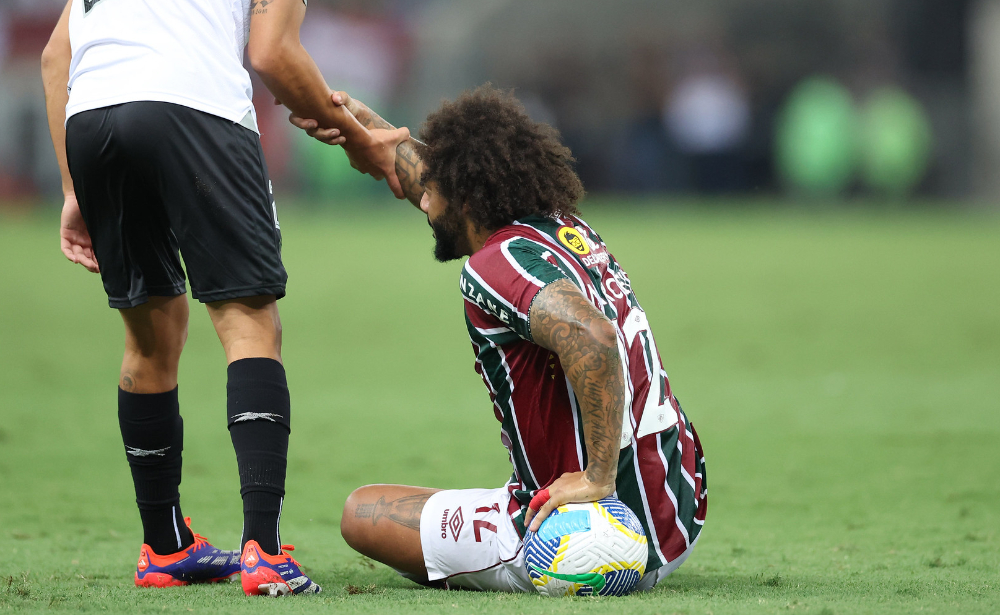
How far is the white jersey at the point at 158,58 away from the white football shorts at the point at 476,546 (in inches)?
47.0

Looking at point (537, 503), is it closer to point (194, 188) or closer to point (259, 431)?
point (259, 431)

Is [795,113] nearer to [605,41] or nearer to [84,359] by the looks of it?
[605,41]

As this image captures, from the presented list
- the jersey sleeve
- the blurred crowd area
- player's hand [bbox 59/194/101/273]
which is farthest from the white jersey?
the blurred crowd area

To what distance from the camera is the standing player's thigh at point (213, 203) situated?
300cm

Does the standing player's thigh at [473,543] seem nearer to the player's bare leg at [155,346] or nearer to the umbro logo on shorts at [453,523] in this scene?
the umbro logo on shorts at [453,523]

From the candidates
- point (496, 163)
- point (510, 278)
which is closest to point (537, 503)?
point (510, 278)

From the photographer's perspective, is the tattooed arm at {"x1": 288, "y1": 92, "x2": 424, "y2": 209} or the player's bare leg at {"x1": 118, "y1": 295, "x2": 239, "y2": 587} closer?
the player's bare leg at {"x1": 118, "y1": 295, "x2": 239, "y2": 587}

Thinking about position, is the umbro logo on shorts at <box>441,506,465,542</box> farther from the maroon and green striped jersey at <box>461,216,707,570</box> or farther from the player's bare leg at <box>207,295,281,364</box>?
the player's bare leg at <box>207,295,281,364</box>

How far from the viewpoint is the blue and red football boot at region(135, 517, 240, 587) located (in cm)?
330

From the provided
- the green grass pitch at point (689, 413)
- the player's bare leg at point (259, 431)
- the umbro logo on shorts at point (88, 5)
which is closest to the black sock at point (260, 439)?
the player's bare leg at point (259, 431)

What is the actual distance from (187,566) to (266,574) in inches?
20.5

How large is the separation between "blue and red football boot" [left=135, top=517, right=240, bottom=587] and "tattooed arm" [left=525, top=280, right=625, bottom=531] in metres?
1.18

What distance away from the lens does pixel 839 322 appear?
9312mm

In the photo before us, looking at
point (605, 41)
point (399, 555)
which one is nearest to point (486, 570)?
point (399, 555)
